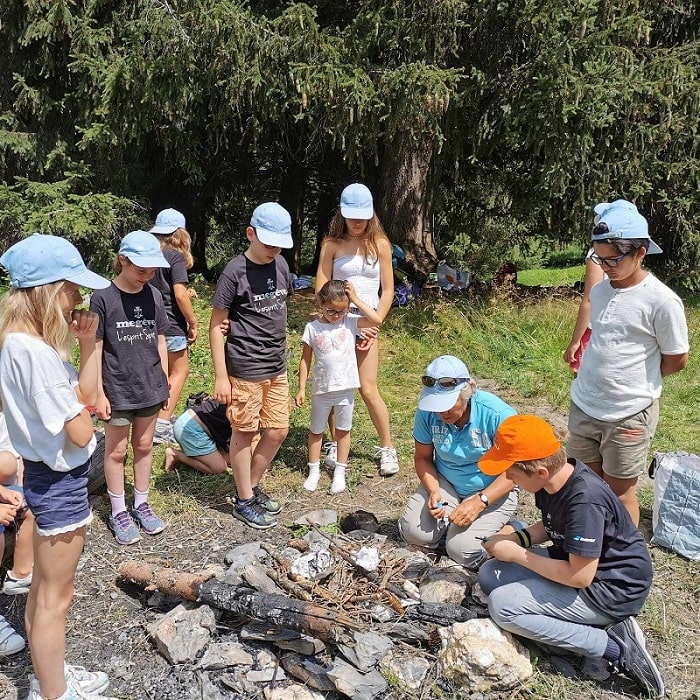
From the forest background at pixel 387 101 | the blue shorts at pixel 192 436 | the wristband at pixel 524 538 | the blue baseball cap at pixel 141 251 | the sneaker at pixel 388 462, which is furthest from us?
the forest background at pixel 387 101

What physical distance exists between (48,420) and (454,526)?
2.18 m

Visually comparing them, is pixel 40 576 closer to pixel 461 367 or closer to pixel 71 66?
pixel 461 367

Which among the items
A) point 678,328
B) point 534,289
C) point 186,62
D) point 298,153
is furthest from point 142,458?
point 298,153

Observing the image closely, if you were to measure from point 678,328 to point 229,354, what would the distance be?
239cm

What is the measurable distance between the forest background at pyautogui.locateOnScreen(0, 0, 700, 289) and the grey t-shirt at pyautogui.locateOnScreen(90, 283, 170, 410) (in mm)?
4268

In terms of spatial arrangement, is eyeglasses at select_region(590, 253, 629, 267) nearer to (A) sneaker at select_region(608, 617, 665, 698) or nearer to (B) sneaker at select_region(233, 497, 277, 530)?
(A) sneaker at select_region(608, 617, 665, 698)

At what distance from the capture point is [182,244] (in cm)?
516

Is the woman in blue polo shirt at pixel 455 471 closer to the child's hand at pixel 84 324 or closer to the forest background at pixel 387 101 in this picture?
the child's hand at pixel 84 324

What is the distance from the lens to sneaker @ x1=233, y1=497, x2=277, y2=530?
4.01m

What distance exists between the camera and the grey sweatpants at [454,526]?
356cm

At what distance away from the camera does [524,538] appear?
3.13 meters

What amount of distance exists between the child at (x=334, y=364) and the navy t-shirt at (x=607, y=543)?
1.82 metres

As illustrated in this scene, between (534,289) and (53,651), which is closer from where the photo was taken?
(53,651)

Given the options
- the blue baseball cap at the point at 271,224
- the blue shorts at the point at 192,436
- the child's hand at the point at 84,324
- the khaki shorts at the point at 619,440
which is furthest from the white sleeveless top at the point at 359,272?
the child's hand at the point at 84,324
